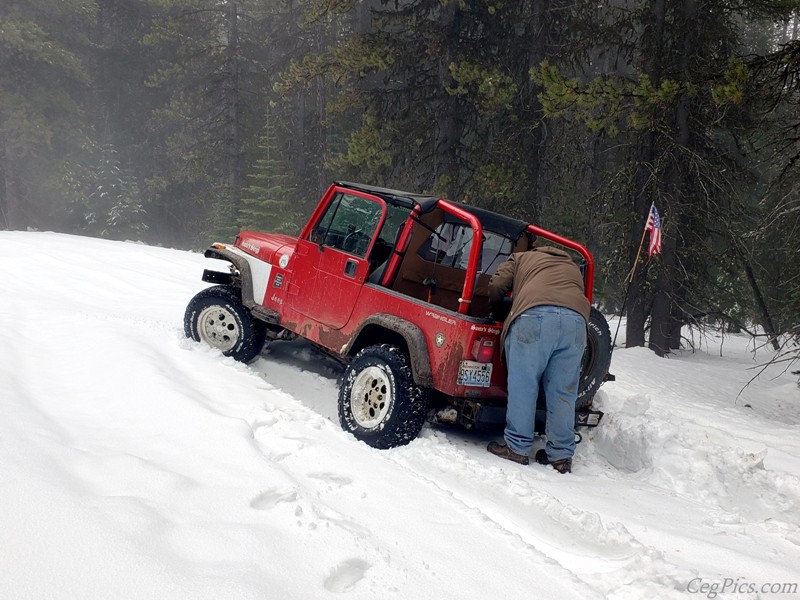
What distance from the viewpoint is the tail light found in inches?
→ 185

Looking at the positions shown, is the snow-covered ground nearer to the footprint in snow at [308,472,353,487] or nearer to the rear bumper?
the footprint in snow at [308,472,353,487]

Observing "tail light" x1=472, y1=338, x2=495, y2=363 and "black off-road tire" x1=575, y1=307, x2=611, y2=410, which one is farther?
"black off-road tire" x1=575, y1=307, x2=611, y2=410

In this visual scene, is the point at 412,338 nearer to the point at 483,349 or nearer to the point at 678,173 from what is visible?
the point at 483,349

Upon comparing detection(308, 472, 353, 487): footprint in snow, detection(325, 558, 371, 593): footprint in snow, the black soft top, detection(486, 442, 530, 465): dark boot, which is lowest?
detection(486, 442, 530, 465): dark boot

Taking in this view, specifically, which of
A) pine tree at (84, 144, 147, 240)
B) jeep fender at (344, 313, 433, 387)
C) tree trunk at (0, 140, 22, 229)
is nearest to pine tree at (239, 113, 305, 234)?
pine tree at (84, 144, 147, 240)

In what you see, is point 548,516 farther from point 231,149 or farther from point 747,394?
point 231,149

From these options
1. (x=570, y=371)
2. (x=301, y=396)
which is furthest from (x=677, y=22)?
(x=301, y=396)

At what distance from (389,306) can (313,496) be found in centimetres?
226

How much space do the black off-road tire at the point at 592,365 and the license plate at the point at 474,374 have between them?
1.12 m

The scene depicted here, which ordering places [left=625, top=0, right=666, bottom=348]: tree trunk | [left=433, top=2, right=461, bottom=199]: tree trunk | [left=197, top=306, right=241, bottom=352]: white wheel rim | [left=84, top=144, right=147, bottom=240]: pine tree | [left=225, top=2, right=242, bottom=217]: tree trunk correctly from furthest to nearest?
[left=84, top=144, right=147, bottom=240]: pine tree < [left=225, top=2, right=242, bottom=217]: tree trunk < [left=433, top=2, right=461, bottom=199]: tree trunk < [left=625, top=0, right=666, bottom=348]: tree trunk < [left=197, top=306, right=241, bottom=352]: white wheel rim

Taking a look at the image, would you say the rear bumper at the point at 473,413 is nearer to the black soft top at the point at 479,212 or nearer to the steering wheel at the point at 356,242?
the black soft top at the point at 479,212

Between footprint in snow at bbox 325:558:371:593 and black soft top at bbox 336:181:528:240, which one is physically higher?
black soft top at bbox 336:181:528:240

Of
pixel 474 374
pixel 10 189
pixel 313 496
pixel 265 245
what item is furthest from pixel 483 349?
pixel 10 189

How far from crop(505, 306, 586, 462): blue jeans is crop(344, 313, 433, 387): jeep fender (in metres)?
0.64
